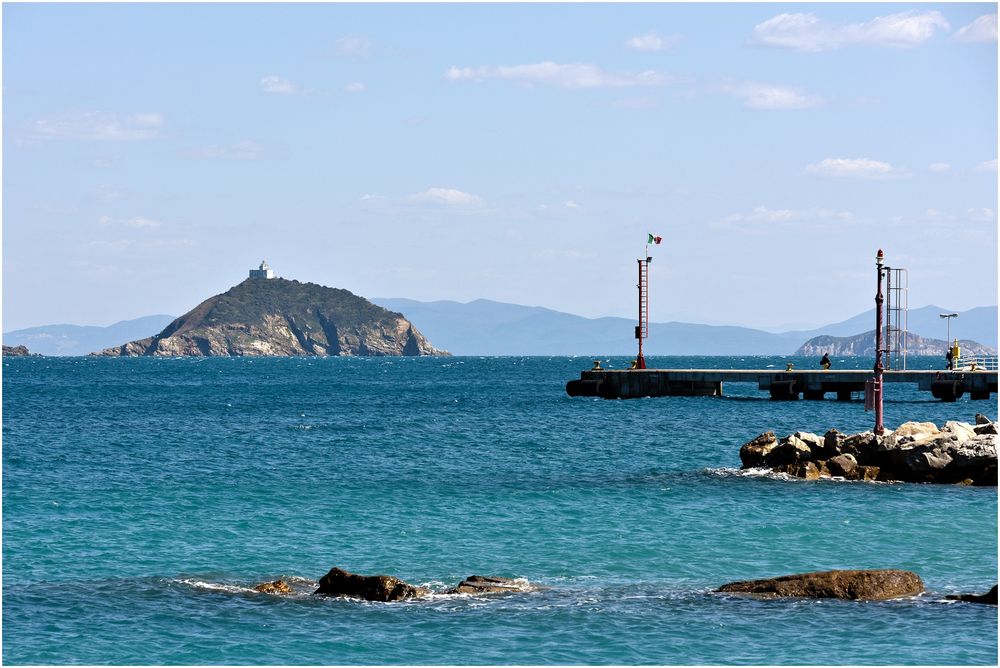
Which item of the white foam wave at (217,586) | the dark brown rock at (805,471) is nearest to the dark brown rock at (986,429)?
the dark brown rock at (805,471)

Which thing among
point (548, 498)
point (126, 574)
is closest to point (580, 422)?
point (548, 498)

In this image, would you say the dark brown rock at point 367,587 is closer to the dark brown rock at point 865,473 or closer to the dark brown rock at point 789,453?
the dark brown rock at point 865,473

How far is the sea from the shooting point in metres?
21.3

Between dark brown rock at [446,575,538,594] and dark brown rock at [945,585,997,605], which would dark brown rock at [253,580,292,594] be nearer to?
dark brown rock at [446,575,538,594]

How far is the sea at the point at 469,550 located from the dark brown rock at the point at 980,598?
0.55 meters

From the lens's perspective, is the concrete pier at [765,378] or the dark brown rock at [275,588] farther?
the concrete pier at [765,378]

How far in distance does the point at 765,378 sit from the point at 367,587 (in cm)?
7670

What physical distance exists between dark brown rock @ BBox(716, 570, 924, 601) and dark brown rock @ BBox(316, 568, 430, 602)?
6580 millimetres

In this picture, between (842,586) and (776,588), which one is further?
(776,588)

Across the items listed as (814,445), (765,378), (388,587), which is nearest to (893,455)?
(814,445)

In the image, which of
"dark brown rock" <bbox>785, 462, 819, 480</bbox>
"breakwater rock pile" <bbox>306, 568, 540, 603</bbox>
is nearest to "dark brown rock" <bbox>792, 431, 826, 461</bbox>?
"dark brown rock" <bbox>785, 462, 819, 480</bbox>

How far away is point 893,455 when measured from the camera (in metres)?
42.2

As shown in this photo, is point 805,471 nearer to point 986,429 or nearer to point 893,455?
point 893,455

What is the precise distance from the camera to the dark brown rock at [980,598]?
2341 cm
